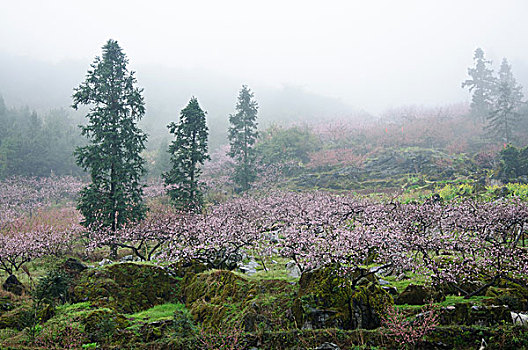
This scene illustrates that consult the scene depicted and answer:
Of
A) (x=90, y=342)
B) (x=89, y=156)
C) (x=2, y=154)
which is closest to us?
(x=90, y=342)

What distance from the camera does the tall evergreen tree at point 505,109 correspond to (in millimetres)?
37750

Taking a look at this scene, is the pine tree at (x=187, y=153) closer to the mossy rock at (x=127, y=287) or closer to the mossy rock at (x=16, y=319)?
the mossy rock at (x=127, y=287)

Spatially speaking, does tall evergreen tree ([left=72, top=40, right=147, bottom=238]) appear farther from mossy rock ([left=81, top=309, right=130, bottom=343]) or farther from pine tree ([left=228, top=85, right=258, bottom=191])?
pine tree ([left=228, top=85, right=258, bottom=191])

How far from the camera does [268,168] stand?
1499 inches

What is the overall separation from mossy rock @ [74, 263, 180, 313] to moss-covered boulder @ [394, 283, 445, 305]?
7.97m

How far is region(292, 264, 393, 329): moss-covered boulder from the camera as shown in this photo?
7430 millimetres

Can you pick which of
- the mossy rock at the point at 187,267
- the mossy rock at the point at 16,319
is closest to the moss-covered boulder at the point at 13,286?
the mossy rock at the point at 16,319

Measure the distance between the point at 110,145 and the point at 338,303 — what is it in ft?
59.4

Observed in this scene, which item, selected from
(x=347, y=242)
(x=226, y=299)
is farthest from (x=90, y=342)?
(x=347, y=242)

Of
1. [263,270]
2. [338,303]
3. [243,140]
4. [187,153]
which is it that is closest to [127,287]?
[263,270]

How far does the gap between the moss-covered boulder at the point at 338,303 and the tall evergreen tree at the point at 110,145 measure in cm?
1368

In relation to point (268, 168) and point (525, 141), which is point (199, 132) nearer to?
point (268, 168)

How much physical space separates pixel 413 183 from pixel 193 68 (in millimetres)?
105246

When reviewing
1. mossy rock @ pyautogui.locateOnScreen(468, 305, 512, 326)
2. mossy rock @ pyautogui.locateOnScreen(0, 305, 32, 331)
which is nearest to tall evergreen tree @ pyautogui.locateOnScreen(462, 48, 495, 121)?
mossy rock @ pyautogui.locateOnScreen(468, 305, 512, 326)
